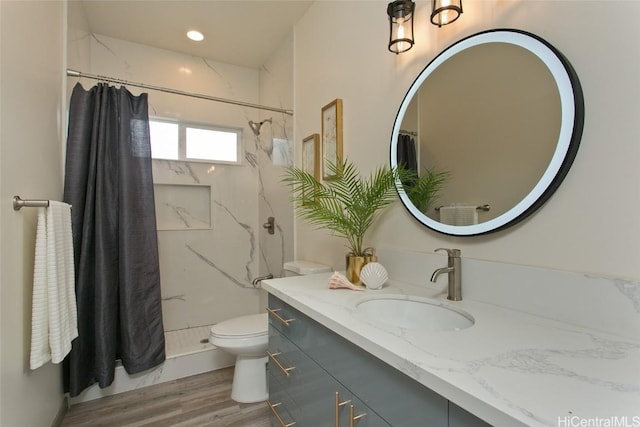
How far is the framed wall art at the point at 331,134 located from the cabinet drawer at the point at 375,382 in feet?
3.47

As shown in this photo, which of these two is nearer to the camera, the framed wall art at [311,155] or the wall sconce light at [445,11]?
the wall sconce light at [445,11]

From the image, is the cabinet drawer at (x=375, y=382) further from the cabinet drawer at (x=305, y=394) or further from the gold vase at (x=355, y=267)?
the gold vase at (x=355, y=267)

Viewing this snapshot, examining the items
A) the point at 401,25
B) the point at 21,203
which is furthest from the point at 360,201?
the point at 21,203

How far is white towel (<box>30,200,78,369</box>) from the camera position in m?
1.24

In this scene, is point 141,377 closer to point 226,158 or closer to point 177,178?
point 177,178

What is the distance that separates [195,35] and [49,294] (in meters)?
2.22

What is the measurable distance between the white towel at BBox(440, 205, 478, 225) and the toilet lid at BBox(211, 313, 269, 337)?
1313mm

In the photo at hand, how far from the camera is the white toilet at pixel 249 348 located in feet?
6.06

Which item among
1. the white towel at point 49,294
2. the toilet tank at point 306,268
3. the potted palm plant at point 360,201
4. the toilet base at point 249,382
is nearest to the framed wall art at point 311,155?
the potted palm plant at point 360,201

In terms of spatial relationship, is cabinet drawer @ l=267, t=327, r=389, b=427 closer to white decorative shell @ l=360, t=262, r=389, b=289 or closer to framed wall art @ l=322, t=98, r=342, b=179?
white decorative shell @ l=360, t=262, r=389, b=289

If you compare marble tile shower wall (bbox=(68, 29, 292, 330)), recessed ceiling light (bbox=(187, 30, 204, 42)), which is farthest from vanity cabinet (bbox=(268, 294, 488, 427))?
recessed ceiling light (bbox=(187, 30, 204, 42))

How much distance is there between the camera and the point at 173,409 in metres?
1.86

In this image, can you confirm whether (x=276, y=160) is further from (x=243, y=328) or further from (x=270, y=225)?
(x=243, y=328)

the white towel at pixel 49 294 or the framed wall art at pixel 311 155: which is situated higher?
the framed wall art at pixel 311 155
